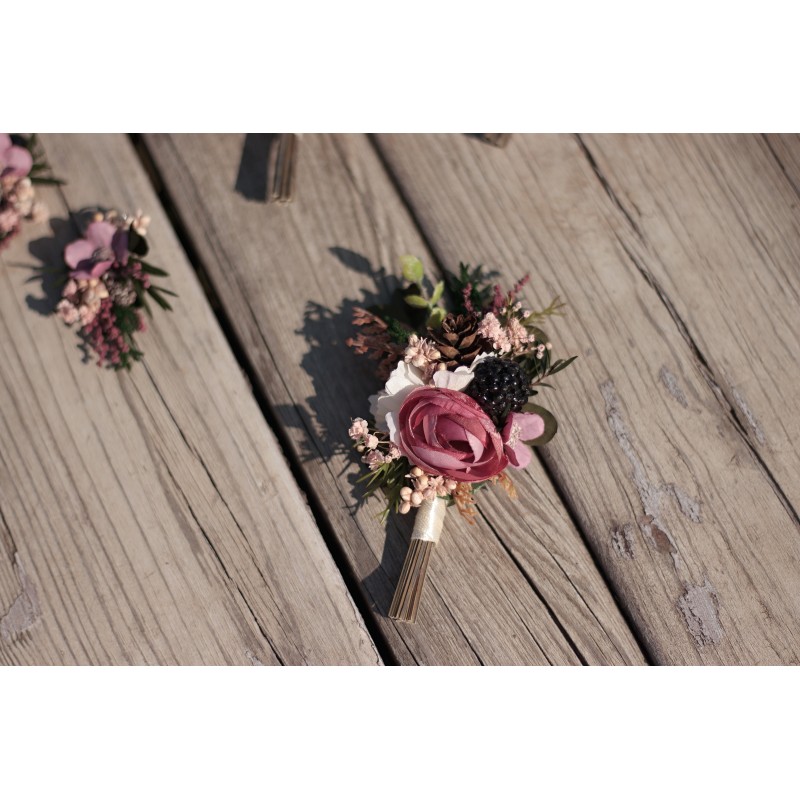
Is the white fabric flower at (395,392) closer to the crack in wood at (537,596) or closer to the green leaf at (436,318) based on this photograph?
the green leaf at (436,318)

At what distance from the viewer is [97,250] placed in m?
1.77

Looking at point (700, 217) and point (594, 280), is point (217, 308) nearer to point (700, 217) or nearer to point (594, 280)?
point (594, 280)

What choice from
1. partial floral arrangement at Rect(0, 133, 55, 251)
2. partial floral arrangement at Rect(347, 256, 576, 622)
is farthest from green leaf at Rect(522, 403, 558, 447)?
partial floral arrangement at Rect(0, 133, 55, 251)

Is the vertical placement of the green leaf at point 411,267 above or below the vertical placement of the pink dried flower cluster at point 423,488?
above

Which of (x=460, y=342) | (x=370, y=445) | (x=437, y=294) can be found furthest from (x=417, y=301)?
(x=370, y=445)

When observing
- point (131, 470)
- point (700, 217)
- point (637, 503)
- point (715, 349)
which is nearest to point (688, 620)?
point (637, 503)

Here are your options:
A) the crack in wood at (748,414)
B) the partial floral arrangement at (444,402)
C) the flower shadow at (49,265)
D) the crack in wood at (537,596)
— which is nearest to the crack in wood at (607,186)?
the partial floral arrangement at (444,402)

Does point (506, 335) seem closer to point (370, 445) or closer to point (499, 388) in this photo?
point (499, 388)

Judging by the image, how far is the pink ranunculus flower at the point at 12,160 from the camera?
1779mm

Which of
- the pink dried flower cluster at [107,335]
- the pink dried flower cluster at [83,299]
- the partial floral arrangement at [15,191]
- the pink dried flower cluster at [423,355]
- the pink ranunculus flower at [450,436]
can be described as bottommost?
the pink ranunculus flower at [450,436]

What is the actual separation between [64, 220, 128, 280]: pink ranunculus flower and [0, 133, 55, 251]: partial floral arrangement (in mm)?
171

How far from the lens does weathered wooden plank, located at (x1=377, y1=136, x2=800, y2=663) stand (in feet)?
5.39

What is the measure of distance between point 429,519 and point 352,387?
0.41m

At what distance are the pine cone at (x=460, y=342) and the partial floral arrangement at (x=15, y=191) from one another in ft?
3.94
